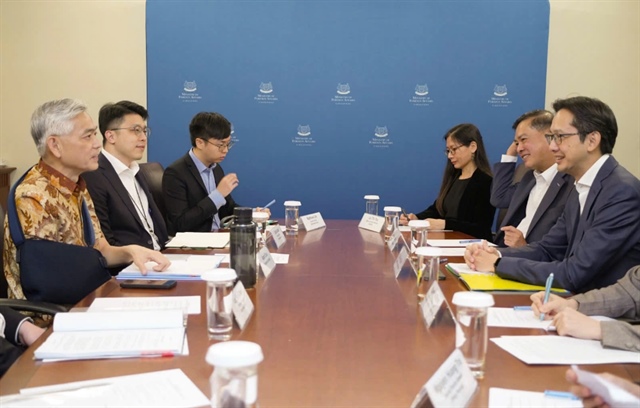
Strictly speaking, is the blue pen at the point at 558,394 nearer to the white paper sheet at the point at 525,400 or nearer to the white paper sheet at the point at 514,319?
the white paper sheet at the point at 525,400

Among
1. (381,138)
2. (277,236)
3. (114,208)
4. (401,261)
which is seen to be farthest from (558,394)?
(381,138)

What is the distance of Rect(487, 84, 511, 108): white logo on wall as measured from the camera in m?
5.14

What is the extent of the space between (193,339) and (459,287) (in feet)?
3.18

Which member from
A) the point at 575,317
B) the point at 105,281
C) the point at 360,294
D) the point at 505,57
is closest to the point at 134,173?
the point at 105,281

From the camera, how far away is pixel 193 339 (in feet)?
5.12

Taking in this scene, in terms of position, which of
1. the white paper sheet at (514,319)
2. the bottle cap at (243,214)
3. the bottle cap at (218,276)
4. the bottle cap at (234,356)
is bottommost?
the white paper sheet at (514,319)

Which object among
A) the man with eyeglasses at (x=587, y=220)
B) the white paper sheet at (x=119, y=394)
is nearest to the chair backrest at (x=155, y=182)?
the man with eyeglasses at (x=587, y=220)

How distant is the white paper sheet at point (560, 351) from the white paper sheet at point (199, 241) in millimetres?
1661

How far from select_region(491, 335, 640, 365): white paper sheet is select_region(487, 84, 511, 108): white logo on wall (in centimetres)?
380

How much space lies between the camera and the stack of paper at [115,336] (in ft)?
4.71

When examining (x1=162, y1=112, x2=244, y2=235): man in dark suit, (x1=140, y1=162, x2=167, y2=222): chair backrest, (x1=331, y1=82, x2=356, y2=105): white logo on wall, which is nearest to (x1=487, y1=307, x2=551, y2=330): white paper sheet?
(x1=162, y1=112, x2=244, y2=235): man in dark suit

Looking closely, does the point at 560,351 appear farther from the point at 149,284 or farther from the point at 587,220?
the point at 149,284

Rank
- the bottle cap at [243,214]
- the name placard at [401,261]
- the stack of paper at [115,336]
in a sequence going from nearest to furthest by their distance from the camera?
the stack of paper at [115,336] < the bottle cap at [243,214] < the name placard at [401,261]

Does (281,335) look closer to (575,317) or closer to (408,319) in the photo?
(408,319)
